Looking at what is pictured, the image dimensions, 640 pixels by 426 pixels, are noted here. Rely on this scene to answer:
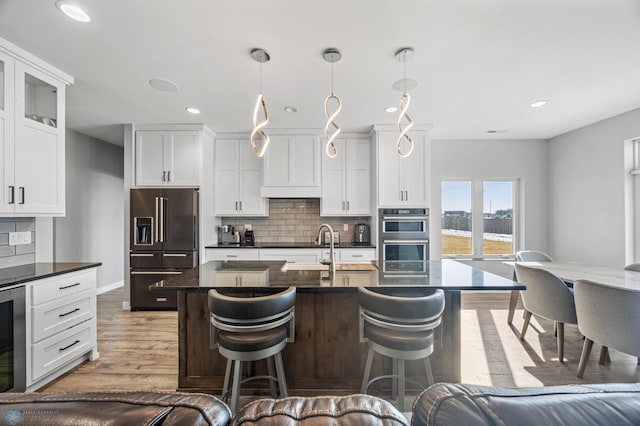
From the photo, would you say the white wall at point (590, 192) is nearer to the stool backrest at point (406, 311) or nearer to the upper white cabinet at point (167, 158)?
the stool backrest at point (406, 311)

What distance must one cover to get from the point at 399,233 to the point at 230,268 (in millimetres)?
2607

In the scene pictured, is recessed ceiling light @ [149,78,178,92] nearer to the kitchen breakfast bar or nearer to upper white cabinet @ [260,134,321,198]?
upper white cabinet @ [260,134,321,198]

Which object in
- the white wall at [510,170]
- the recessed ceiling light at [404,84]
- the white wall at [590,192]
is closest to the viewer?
the recessed ceiling light at [404,84]

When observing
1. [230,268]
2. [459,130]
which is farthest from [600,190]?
[230,268]

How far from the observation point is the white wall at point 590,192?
3768 mm

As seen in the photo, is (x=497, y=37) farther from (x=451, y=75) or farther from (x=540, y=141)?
(x=540, y=141)

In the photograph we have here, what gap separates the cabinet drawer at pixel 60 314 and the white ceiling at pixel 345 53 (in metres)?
2.00

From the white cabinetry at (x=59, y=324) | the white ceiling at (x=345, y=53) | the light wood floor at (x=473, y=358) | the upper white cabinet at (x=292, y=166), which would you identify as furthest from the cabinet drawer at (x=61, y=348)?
the upper white cabinet at (x=292, y=166)

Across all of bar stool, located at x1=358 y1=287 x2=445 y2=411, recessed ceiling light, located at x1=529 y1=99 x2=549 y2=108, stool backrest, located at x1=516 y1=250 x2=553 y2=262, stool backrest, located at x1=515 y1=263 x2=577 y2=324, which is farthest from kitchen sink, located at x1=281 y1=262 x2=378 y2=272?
recessed ceiling light, located at x1=529 y1=99 x2=549 y2=108

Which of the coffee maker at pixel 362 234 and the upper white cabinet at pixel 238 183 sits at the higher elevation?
the upper white cabinet at pixel 238 183

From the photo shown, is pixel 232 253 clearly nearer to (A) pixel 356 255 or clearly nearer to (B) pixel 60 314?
(A) pixel 356 255

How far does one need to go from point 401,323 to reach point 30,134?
3195 millimetres

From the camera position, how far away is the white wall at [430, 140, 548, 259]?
4941 millimetres

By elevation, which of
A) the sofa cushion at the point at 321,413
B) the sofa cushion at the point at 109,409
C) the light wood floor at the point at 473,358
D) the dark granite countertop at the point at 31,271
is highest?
the sofa cushion at the point at 109,409
